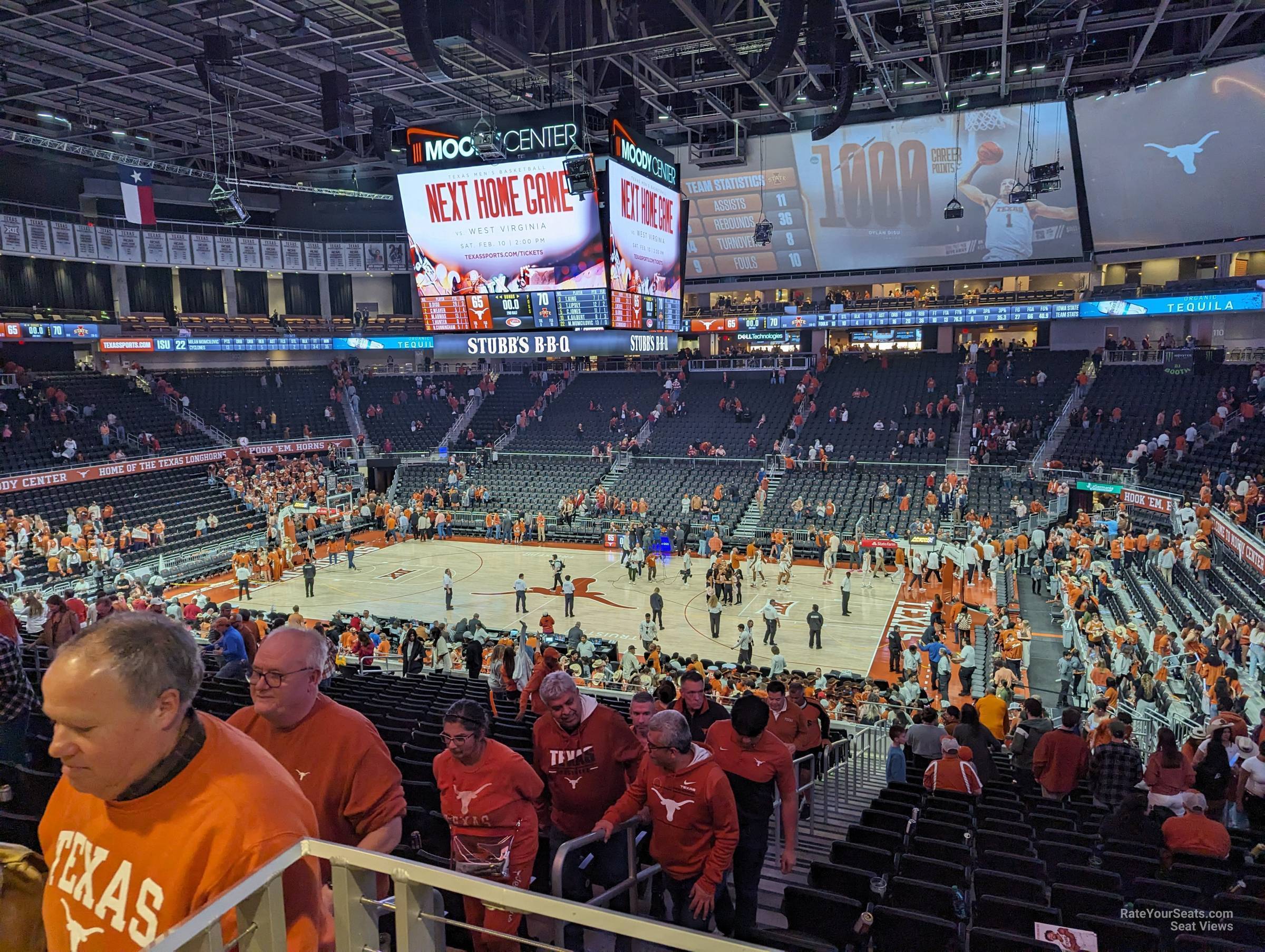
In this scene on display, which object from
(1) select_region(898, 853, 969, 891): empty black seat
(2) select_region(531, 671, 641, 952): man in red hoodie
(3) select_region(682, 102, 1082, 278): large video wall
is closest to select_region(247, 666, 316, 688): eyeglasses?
(2) select_region(531, 671, 641, 952): man in red hoodie

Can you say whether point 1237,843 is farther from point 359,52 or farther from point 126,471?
point 126,471

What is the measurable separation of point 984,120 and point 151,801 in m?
35.7

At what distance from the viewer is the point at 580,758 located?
4.45 m

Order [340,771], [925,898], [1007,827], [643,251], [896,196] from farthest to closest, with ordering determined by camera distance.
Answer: [896,196] < [643,251] < [1007,827] < [925,898] < [340,771]

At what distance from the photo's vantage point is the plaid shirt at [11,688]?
542 cm

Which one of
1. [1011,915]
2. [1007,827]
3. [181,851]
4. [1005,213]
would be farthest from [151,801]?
[1005,213]

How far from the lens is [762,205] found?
121ft

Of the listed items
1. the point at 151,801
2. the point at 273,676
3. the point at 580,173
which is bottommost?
the point at 273,676

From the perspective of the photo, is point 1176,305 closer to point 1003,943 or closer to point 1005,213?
point 1005,213

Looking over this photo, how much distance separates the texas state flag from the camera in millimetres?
22812

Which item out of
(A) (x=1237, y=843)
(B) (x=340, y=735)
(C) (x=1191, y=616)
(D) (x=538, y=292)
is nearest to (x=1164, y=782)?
(A) (x=1237, y=843)

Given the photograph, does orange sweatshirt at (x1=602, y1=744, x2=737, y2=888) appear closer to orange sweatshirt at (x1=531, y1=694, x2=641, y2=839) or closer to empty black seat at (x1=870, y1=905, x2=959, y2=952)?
orange sweatshirt at (x1=531, y1=694, x2=641, y2=839)

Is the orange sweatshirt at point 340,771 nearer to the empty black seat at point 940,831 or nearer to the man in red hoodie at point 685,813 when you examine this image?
the man in red hoodie at point 685,813

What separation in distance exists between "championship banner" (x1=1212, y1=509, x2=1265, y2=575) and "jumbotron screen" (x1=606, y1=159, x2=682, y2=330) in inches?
485
